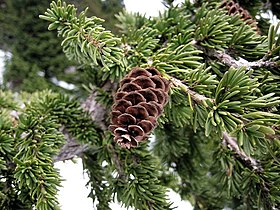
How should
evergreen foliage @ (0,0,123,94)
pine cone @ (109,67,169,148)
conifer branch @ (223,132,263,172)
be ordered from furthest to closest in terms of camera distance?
evergreen foliage @ (0,0,123,94)
conifer branch @ (223,132,263,172)
pine cone @ (109,67,169,148)

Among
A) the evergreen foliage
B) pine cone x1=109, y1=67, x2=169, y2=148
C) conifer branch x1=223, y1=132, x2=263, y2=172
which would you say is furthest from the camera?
the evergreen foliage

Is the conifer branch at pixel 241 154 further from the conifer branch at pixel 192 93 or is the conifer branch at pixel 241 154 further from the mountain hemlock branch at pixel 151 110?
the conifer branch at pixel 192 93

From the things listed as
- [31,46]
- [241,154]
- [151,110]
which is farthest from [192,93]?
[31,46]

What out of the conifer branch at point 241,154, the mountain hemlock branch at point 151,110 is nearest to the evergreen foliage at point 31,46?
the mountain hemlock branch at point 151,110

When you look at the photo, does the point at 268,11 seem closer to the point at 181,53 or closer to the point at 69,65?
the point at 181,53

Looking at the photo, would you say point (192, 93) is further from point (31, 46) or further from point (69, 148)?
point (31, 46)

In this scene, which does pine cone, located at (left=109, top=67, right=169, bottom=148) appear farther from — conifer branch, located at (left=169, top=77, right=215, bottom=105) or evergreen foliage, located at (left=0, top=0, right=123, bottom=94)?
evergreen foliage, located at (left=0, top=0, right=123, bottom=94)

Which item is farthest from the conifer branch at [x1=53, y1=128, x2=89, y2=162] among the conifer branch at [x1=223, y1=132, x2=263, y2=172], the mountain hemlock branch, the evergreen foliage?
the evergreen foliage
